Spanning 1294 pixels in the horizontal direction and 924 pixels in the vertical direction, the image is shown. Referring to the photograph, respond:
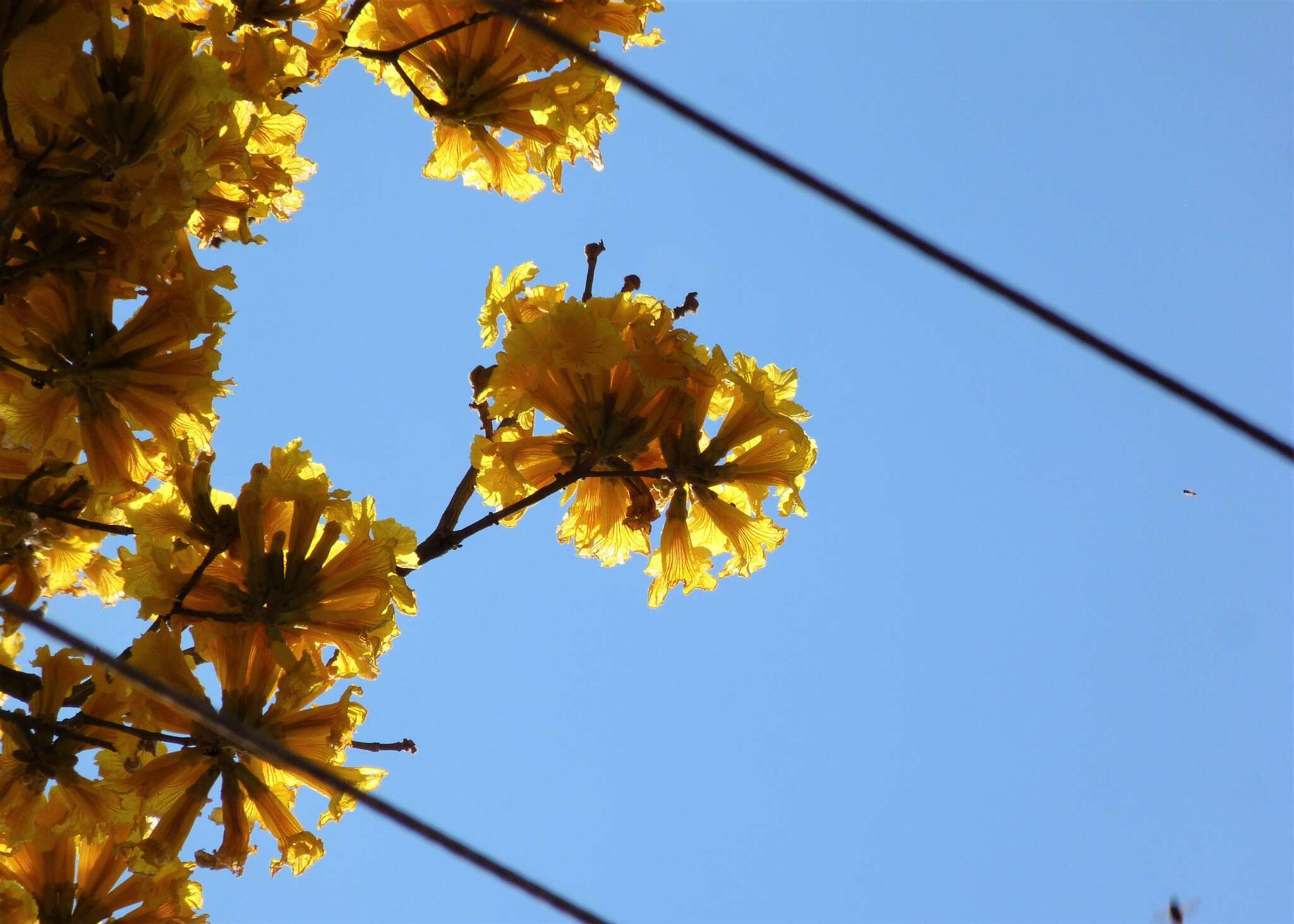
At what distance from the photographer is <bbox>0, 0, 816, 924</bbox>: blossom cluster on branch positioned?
308 centimetres

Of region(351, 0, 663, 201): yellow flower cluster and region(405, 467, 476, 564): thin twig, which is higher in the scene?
region(351, 0, 663, 201): yellow flower cluster

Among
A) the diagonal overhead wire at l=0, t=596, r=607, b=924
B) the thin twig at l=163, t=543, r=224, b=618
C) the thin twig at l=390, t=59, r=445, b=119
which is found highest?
the thin twig at l=390, t=59, r=445, b=119

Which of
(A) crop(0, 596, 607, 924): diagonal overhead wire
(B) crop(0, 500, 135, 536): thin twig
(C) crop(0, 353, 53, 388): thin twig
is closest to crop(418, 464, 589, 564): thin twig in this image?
(B) crop(0, 500, 135, 536): thin twig

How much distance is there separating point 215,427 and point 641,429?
1275 mm

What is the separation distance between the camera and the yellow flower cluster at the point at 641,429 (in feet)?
12.0

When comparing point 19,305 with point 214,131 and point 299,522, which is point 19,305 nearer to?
point 214,131

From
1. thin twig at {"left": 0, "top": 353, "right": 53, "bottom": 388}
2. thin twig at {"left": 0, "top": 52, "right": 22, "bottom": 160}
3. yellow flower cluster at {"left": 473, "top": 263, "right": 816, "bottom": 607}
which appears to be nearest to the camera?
thin twig at {"left": 0, "top": 52, "right": 22, "bottom": 160}

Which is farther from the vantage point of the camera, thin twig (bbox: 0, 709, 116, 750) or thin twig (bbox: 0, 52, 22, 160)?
thin twig (bbox: 0, 709, 116, 750)

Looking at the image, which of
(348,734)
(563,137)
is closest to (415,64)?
(563,137)

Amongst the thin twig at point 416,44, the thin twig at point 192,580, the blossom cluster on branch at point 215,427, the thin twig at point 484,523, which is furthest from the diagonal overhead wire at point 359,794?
the thin twig at point 416,44

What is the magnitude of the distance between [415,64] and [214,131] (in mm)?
1047

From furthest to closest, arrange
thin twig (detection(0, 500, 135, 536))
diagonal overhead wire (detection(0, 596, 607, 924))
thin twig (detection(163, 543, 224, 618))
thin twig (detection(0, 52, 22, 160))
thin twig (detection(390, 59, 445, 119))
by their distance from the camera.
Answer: thin twig (detection(390, 59, 445, 119)), thin twig (detection(0, 500, 135, 536)), thin twig (detection(163, 543, 224, 618)), thin twig (detection(0, 52, 22, 160)), diagonal overhead wire (detection(0, 596, 607, 924))

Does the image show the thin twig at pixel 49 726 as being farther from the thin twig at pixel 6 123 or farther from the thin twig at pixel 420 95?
the thin twig at pixel 420 95

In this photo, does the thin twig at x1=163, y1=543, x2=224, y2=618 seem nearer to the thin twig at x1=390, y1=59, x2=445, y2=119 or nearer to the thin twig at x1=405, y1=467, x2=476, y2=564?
the thin twig at x1=405, y1=467, x2=476, y2=564
